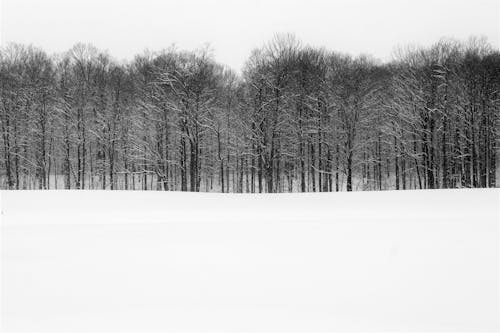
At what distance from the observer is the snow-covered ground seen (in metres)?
5.09

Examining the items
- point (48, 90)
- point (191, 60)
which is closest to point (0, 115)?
point (48, 90)

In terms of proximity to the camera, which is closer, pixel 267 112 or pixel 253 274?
pixel 253 274

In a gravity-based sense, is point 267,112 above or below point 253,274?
above

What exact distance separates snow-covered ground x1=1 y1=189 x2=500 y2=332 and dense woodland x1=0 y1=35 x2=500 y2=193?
18.8 metres

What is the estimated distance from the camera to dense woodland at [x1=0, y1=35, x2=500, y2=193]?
29906 millimetres

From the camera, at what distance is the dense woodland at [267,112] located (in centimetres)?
2991

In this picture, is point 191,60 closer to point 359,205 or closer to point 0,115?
point 0,115

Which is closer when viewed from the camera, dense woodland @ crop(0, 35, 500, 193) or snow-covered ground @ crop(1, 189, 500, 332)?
snow-covered ground @ crop(1, 189, 500, 332)

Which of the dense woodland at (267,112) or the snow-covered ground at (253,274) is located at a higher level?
the dense woodland at (267,112)

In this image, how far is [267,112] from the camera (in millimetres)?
28781

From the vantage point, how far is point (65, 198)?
55.1 ft

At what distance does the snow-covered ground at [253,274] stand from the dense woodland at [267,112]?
18.8 metres

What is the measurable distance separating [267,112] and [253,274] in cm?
2324

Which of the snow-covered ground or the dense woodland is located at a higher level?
the dense woodland
